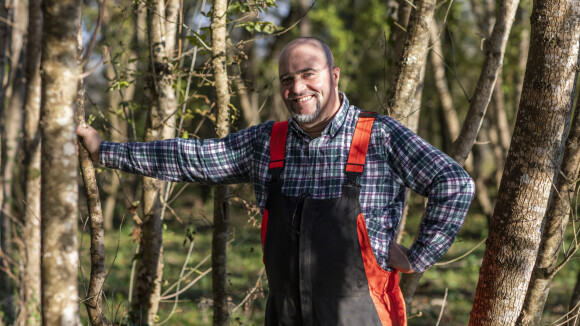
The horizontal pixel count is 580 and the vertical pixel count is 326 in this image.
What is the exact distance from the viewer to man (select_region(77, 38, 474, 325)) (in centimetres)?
281

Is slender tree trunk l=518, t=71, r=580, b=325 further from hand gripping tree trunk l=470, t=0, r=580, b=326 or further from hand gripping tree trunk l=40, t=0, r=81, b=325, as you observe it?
hand gripping tree trunk l=40, t=0, r=81, b=325

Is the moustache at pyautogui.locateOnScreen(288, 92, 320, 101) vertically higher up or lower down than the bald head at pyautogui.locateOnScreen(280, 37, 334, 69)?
lower down

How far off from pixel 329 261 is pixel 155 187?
239 centimetres

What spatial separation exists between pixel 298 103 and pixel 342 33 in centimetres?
1604

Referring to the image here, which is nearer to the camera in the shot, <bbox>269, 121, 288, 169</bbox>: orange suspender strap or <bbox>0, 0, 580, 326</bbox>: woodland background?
<bbox>0, 0, 580, 326</bbox>: woodland background

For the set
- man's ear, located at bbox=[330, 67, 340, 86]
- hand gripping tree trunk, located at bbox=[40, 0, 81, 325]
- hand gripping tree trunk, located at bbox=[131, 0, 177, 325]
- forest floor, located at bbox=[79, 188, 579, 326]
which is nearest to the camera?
hand gripping tree trunk, located at bbox=[40, 0, 81, 325]

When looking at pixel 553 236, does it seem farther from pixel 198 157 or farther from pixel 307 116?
pixel 198 157

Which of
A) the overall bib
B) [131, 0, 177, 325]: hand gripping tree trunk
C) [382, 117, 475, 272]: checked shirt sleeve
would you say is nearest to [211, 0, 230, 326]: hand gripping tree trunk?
[131, 0, 177, 325]: hand gripping tree trunk

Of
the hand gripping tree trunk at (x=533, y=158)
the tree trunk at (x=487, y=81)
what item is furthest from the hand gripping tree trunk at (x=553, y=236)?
the tree trunk at (x=487, y=81)

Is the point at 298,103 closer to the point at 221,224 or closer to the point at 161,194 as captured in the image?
the point at 221,224

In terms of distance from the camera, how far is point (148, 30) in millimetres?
4656

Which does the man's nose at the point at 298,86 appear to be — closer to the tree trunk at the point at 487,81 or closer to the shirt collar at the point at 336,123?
the shirt collar at the point at 336,123

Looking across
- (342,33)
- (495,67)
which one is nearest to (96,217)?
(495,67)

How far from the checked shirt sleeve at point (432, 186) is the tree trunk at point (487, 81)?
1704 mm
